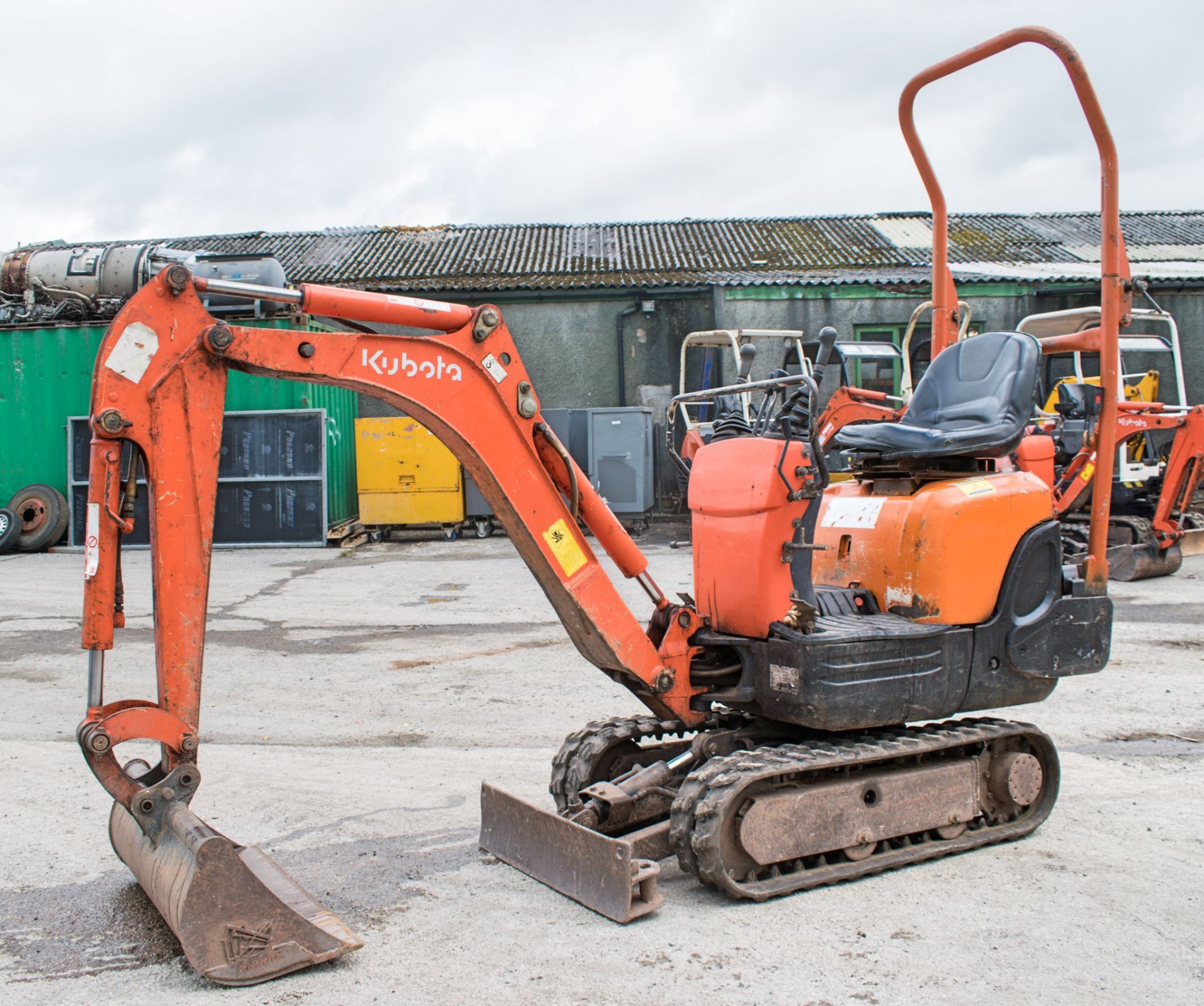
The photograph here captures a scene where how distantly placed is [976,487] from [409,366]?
236 cm

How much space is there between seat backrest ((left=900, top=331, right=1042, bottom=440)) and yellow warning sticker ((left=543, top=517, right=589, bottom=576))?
69.5 inches

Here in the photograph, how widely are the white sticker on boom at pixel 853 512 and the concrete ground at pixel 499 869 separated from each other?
141 centimetres

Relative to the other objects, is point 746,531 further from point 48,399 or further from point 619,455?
point 48,399

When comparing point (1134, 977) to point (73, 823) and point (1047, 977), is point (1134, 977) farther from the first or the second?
point (73, 823)

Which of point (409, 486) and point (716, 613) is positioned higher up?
point (409, 486)

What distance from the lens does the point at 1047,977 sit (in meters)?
3.36

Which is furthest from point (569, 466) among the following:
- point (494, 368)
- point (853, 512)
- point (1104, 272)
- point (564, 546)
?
point (1104, 272)

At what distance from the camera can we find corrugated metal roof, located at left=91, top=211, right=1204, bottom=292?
1956 cm

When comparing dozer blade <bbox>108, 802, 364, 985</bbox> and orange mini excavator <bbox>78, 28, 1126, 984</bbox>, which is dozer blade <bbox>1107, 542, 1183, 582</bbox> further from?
dozer blade <bbox>108, 802, 364, 985</bbox>

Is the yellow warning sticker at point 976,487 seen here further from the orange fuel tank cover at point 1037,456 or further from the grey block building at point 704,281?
the grey block building at point 704,281

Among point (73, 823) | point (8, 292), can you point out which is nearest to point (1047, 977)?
point (73, 823)

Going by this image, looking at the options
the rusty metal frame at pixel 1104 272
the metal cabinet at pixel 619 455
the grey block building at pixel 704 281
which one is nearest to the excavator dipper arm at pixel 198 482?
the rusty metal frame at pixel 1104 272

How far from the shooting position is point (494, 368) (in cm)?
401

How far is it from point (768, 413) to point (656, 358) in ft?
47.5
